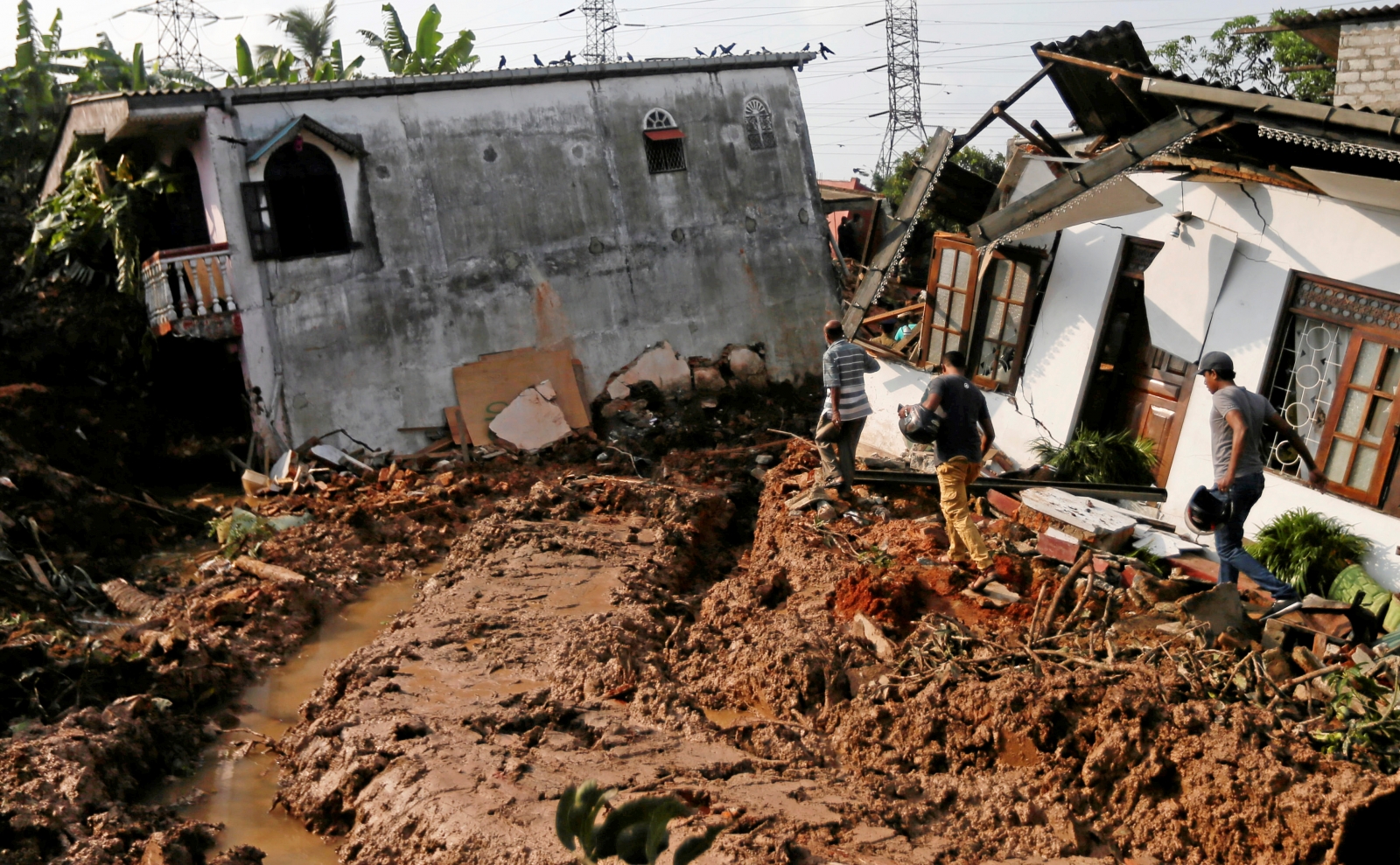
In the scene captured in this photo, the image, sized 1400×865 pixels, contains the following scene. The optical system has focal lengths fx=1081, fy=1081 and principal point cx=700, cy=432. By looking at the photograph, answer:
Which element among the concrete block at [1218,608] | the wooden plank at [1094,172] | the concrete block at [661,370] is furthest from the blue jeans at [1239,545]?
the concrete block at [661,370]

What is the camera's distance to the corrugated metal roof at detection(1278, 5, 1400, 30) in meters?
12.5

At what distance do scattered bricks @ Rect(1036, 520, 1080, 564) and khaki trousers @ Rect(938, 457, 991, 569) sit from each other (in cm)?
54

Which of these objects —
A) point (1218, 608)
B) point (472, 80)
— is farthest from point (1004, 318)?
point (472, 80)

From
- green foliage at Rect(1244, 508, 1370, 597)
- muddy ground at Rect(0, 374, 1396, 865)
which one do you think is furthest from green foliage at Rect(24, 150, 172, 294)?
green foliage at Rect(1244, 508, 1370, 597)

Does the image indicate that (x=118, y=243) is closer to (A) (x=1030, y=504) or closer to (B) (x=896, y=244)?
(B) (x=896, y=244)

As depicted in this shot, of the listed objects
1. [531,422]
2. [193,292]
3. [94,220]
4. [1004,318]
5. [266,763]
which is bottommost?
[531,422]

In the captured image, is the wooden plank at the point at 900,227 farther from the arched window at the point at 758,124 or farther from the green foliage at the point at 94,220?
the green foliage at the point at 94,220

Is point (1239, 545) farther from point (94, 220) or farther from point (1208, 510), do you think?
point (94, 220)

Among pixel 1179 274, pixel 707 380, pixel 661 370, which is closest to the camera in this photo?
pixel 1179 274

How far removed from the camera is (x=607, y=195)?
17.1m

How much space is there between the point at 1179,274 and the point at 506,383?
31.8ft

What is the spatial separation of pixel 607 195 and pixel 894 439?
271 inches

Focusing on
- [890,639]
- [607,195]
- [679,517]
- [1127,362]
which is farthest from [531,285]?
[890,639]

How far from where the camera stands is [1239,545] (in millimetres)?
7539
